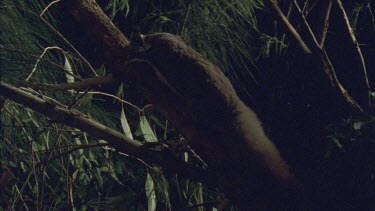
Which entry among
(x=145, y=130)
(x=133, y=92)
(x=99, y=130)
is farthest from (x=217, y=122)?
(x=133, y=92)

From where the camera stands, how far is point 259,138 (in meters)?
1.03

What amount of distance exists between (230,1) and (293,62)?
18 cm

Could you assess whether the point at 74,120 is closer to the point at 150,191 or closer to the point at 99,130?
the point at 99,130

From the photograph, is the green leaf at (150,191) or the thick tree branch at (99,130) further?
the green leaf at (150,191)

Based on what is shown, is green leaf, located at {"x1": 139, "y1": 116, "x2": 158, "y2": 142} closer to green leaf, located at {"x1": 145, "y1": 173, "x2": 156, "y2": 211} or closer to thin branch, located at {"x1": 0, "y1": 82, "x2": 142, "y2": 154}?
green leaf, located at {"x1": 145, "y1": 173, "x2": 156, "y2": 211}

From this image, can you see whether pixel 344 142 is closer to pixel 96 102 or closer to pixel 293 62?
pixel 293 62

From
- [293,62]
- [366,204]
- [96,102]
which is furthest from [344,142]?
[96,102]

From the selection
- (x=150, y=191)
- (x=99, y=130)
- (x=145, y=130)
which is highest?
(x=99, y=130)

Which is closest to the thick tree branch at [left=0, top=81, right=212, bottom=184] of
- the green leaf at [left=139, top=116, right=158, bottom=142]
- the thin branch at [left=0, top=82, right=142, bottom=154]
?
the thin branch at [left=0, top=82, right=142, bottom=154]

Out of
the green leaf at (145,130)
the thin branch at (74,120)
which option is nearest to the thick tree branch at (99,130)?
the thin branch at (74,120)

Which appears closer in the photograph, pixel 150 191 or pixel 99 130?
pixel 99 130

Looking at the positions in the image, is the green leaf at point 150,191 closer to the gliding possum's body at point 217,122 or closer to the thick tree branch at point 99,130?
the thick tree branch at point 99,130

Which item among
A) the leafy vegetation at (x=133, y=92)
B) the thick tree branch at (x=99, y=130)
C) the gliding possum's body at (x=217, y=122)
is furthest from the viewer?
the leafy vegetation at (x=133, y=92)

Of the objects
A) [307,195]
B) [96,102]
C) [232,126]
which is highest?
[232,126]
